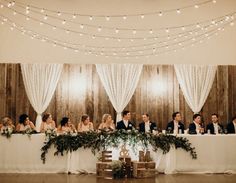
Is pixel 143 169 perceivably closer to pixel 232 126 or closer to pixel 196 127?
pixel 196 127

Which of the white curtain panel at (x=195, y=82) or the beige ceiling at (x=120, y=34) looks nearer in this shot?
the white curtain panel at (x=195, y=82)

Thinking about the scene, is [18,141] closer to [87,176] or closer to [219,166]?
[87,176]

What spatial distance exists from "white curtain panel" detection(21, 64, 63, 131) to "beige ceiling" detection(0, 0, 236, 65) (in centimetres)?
38

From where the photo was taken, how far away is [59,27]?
12.8 meters

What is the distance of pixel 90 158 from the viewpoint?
30.7 ft

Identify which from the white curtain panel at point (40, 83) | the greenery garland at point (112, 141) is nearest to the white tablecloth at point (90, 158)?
the greenery garland at point (112, 141)

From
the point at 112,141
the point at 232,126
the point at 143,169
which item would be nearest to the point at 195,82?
the point at 232,126

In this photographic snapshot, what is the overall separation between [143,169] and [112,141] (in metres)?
0.87

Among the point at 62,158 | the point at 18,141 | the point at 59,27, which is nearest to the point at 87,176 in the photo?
the point at 62,158

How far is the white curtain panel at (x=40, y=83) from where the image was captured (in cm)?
1235

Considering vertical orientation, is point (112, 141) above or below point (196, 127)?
below

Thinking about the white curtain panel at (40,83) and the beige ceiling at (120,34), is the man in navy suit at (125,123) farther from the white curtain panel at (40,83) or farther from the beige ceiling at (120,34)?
the white curtain panel at (40,83)

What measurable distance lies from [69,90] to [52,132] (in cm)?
320

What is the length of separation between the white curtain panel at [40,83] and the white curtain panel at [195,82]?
3.47 meters
